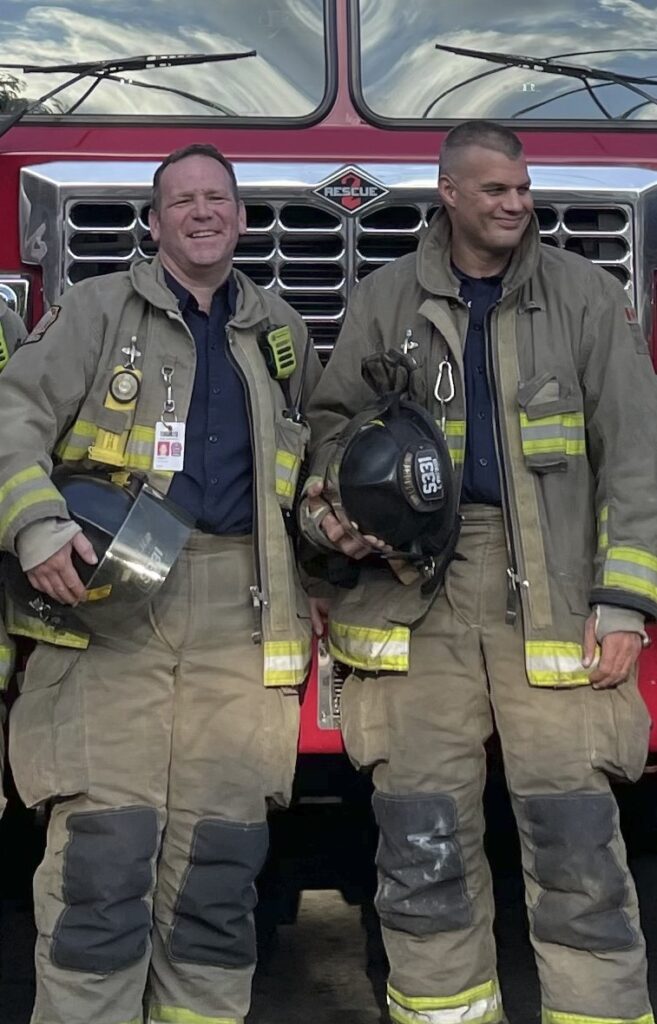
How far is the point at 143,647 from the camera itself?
140 inches

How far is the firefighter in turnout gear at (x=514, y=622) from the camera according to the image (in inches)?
136

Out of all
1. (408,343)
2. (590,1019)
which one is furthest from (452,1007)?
(408,343)

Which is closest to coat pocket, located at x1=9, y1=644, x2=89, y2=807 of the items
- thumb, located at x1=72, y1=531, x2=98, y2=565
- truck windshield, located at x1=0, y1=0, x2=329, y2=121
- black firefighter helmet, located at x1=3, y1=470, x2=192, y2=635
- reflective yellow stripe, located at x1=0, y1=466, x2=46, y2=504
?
black firefighter helmet, located at x1=3, y1=470, x2=192, y2=635

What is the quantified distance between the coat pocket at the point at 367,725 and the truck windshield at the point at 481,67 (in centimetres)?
151

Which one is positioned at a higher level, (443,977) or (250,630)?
A: (250,630)

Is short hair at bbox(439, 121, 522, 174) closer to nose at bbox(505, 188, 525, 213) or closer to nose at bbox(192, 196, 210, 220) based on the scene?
nose at bbox(505, 188, 525, 213)

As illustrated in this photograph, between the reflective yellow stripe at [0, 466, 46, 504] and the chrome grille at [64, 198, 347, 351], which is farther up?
the chrome grille at [64, 198, 347, 351]

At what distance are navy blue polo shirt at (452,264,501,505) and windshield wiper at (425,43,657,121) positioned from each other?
0.96 meters

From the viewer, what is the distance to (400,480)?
3.37m

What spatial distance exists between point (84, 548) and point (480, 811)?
3.28 feet

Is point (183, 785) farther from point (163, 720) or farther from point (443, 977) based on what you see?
point (443, 977)

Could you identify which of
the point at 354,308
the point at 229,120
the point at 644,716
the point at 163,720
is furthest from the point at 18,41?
the point at 644,716

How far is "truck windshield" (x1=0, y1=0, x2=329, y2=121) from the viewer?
13.9ft

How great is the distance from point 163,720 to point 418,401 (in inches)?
33.5
